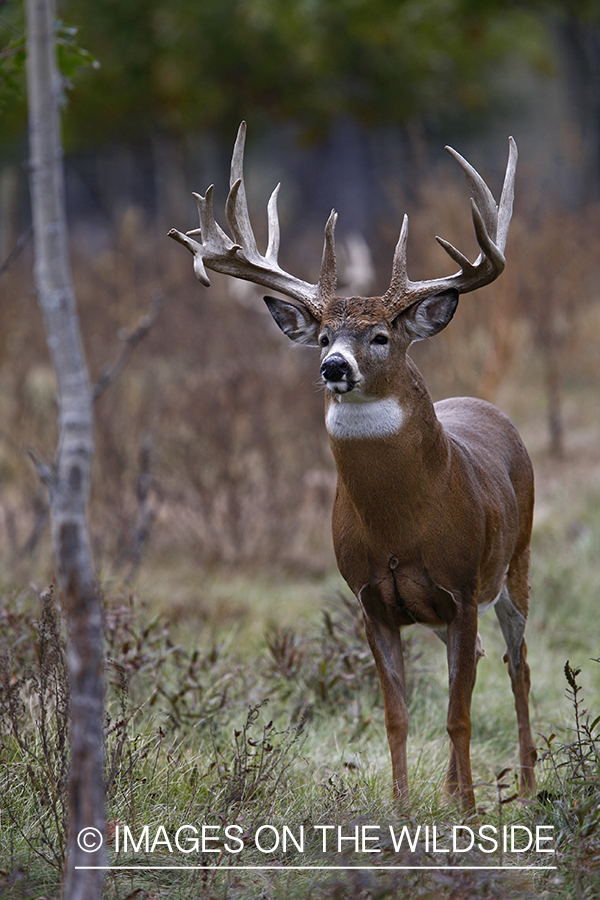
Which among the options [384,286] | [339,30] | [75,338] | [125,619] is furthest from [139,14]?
[75,338]

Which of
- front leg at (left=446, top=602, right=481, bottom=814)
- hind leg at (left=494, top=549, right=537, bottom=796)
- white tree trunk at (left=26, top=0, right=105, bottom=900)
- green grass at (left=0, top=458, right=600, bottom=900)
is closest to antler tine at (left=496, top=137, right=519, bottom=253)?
front leg at (left=446, top=602, right=481, bottom=814)

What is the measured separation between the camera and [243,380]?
927 cm

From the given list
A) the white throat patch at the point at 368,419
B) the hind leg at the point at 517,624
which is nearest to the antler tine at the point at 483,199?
the white throat patch at the point at 368,419

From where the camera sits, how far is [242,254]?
4.16 m

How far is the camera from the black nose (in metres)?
3.57

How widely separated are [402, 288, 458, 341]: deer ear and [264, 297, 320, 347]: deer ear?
0.37 m

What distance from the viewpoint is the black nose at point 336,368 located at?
3.57 metres

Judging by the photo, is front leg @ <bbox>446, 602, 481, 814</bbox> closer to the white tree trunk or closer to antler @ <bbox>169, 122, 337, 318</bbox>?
antler @ <bbox>169, 122, 337, 318</bbox>

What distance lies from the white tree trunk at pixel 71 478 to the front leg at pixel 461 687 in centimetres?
173

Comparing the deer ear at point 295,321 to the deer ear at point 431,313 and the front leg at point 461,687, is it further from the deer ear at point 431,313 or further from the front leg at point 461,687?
the front leg at point 461,687

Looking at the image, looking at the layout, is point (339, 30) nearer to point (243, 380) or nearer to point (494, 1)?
point (494, 1)

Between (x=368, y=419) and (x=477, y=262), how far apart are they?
0.76m

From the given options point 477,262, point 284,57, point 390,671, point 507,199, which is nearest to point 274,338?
point 507,199

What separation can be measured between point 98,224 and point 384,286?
1932 centimetres
